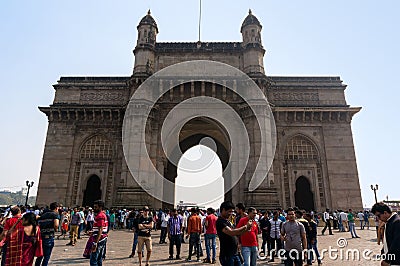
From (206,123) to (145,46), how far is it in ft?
28.1

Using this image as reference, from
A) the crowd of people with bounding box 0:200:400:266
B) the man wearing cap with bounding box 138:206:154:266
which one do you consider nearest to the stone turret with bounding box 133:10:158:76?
the crowd of people with bounding box 0:200:400:266

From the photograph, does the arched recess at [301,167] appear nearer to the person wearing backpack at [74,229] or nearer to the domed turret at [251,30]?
the domed turret at [251,30]

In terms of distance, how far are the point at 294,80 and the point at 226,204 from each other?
23049mm

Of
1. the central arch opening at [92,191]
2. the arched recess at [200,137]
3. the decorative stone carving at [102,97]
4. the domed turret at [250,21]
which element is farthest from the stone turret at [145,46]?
the central arch opening at [92,191]

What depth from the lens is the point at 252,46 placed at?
78.7 feet

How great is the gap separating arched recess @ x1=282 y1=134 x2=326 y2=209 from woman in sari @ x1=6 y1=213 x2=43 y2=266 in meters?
19.9

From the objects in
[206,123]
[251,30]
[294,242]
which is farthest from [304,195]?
[294,242]

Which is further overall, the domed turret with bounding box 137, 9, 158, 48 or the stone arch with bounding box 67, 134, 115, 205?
the domed turret with bounding box 137, 9, 158, 48

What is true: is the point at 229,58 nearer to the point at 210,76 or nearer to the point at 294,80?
the point at 210,76

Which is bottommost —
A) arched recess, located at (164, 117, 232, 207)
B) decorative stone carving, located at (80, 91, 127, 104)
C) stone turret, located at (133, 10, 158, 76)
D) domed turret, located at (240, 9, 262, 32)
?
arched recess, located at (164, 117, 232, 207)

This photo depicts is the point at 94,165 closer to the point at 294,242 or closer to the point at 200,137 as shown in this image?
the point at 200,137

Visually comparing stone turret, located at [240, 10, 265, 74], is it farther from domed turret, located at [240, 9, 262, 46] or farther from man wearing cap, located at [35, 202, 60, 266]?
man wearing cap, located at [35, 202, 60, 266]

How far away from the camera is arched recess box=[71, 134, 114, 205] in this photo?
2255cm

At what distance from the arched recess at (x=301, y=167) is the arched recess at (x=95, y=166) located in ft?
46.1
